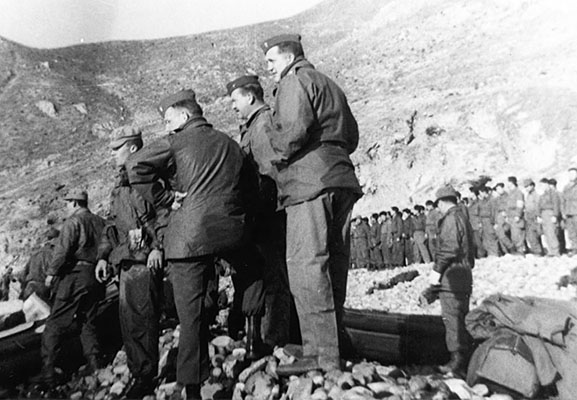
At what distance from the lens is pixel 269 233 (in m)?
3.32

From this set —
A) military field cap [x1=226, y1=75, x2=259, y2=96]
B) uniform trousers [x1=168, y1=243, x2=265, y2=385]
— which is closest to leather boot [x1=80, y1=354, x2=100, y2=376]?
uniform trousers [x1=168, y1=243, x2=265, y2=385]

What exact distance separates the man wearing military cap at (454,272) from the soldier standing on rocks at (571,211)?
4415 millimetres

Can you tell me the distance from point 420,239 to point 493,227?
157 centimetres

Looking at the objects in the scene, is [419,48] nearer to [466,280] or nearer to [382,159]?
[382,159]

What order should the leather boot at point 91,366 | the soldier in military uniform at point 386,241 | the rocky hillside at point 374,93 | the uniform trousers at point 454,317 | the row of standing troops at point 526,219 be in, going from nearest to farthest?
the uniform trousers at point 454,317 < the leather boot at point 91,366 < the row of standing troops at point 526,219 < the soldier in military uniform at point 386,241 < the rocky hillside at point 374,93

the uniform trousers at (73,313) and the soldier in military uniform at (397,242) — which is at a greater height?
the uniform trousers at (73,313)

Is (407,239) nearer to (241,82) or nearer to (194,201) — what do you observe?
(241,82)

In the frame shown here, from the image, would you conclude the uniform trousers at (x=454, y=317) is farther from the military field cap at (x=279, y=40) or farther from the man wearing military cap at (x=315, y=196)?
the military field cap at (x=279, y=40)

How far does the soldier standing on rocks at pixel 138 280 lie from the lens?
3.11m

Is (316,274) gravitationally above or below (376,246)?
above

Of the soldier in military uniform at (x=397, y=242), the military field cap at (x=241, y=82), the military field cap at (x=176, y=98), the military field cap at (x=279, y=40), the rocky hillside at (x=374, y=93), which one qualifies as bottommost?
the soldier in military uniform at (x=397, y=242)

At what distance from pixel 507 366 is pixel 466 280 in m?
1.37

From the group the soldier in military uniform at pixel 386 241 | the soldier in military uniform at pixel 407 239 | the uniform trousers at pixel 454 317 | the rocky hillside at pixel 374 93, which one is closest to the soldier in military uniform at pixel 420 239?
the soldier in military uniform at pixel 407 239

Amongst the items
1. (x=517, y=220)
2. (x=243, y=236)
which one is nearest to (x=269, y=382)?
Result: (x=243, y=236)
